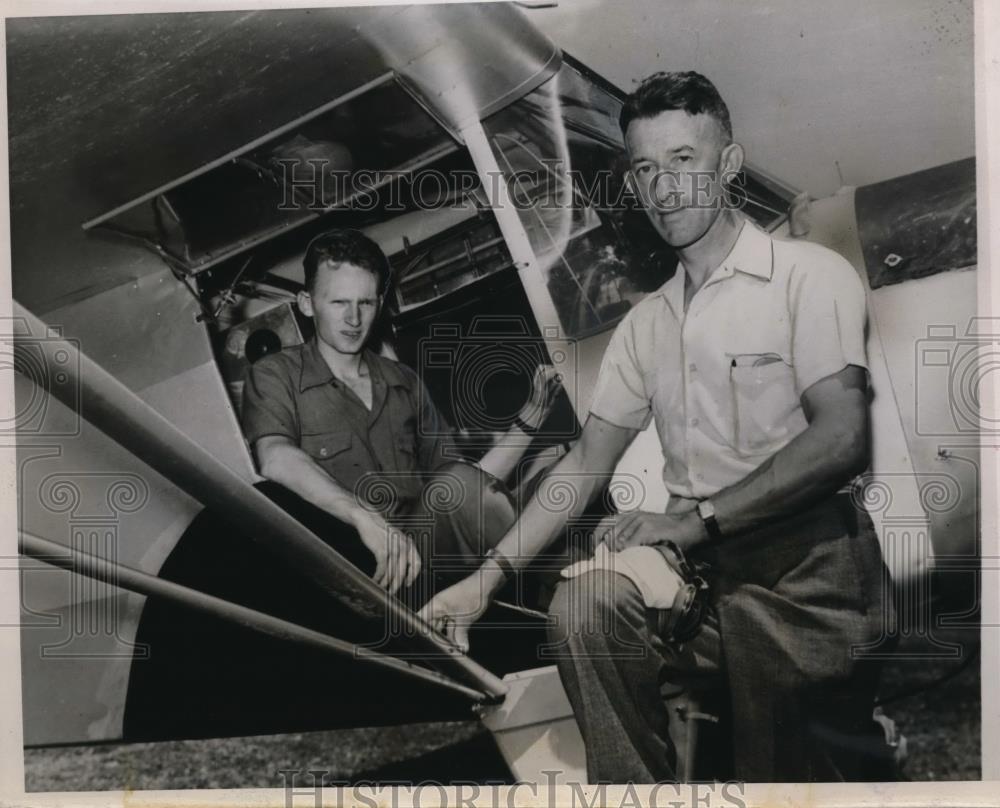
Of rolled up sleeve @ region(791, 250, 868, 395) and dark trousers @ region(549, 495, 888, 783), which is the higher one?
rolled up sleeve @ region(791, 250, 868, 395)

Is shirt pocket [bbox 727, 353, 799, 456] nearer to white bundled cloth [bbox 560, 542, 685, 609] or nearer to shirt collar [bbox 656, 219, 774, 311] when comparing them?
shirt collar [bbox 656, 219, 774, 311]

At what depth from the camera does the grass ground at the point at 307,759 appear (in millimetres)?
3840

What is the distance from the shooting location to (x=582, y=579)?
3777 millimetres

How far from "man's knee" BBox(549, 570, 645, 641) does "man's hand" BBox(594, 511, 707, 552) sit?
4.8 inches

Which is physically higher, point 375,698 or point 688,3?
point 688,3

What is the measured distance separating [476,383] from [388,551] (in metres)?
0.66

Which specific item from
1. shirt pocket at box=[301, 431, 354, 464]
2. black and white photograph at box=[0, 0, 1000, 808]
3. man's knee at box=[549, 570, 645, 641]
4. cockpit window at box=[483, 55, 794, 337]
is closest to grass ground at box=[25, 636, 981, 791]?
black and white photograph at box=[0, 0, 1000, 808]

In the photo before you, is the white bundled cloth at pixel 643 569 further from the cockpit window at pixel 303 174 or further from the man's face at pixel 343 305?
the cockpit window at pixel 303 174

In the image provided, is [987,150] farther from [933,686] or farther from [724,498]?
[933,686]

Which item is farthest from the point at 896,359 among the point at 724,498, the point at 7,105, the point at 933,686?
the point at 7,105

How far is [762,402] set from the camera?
371 cm

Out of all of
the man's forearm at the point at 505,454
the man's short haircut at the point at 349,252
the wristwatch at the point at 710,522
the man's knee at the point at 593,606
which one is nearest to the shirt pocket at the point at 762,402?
the wristwatch at the point at 710,522

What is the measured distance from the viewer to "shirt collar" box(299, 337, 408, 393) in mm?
3885

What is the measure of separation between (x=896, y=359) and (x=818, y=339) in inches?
12.2
